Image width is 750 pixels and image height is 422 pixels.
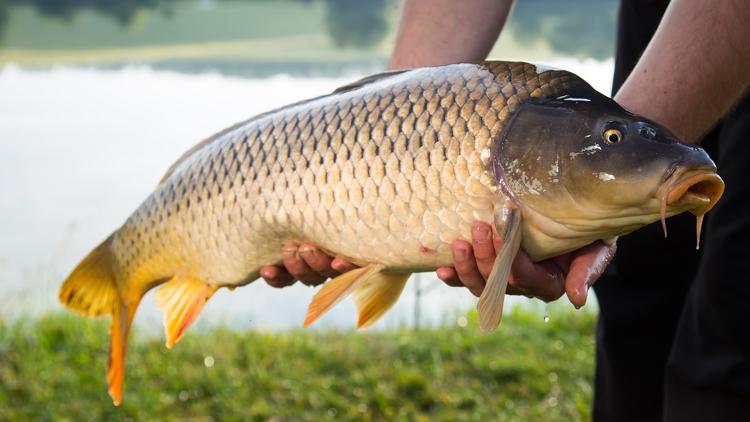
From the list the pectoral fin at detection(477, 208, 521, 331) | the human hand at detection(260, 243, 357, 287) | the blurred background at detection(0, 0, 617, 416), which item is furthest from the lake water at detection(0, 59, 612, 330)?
the pectoral fin at detection(477, 208, 521, 331)

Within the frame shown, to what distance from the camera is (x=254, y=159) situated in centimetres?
160

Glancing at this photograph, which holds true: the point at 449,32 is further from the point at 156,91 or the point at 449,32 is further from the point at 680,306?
the point at 156,91

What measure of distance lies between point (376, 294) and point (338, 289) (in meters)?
0.09

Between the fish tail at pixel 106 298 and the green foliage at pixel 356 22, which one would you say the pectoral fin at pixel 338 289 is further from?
the green foliage at pixel 356 22

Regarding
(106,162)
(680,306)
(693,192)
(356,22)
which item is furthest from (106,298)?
(356,22)

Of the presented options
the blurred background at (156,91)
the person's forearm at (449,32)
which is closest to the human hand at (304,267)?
the person's forearm at (449,32)

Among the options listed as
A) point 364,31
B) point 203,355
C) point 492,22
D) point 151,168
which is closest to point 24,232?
point 151,168

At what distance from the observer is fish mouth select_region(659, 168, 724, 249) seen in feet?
4.16

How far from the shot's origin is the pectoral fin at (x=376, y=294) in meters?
1.59

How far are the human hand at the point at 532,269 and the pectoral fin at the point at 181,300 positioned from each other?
0.44m

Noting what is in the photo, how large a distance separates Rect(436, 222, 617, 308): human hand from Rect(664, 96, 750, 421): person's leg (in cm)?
32

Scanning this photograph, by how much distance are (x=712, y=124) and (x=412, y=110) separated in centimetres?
44

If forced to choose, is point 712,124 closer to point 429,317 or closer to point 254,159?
point 254,159

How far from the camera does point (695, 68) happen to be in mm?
1445
